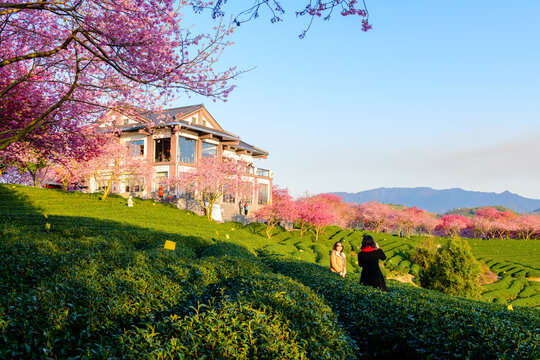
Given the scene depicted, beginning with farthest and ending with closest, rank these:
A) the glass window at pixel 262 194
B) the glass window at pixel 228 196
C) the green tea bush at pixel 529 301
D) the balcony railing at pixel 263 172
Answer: the balcony railing at pixel 263 172, the glass window at pixel 262 194, the glass window at pixel 228 196, the green tea bush at pixel 529 301

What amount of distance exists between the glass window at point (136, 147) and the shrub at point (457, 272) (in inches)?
1079

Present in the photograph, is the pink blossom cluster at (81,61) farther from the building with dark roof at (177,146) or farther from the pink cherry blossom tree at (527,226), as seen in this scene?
the pink cherry blossom tree at (527,226)

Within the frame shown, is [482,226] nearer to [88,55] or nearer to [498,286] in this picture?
[498,286]

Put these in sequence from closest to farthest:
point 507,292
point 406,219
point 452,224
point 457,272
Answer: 1. point 457,272
2. point 507,292
3. point 406,219
4. point 452,224

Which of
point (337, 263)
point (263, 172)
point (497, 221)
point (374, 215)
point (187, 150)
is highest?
point (187, 150)

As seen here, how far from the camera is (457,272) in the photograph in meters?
16.1

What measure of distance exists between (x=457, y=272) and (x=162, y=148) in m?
27.2

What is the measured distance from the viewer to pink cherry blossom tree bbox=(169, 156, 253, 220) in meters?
29.8

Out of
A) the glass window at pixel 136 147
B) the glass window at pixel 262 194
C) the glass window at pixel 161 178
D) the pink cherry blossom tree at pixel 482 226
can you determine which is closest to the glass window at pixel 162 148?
the glass window at pixel 161 178

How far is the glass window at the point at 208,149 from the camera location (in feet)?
119

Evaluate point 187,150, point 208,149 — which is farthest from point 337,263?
point 208,149

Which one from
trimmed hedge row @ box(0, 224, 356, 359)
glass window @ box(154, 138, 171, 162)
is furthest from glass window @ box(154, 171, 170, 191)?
trimmed hedge row @ box(0, 224, 356, 359)

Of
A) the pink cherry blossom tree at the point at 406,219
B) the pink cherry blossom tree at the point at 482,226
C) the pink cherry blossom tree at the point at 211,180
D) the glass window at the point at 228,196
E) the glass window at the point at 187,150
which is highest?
the glass window at the point at 187,150

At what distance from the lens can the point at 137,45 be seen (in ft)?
27.5
